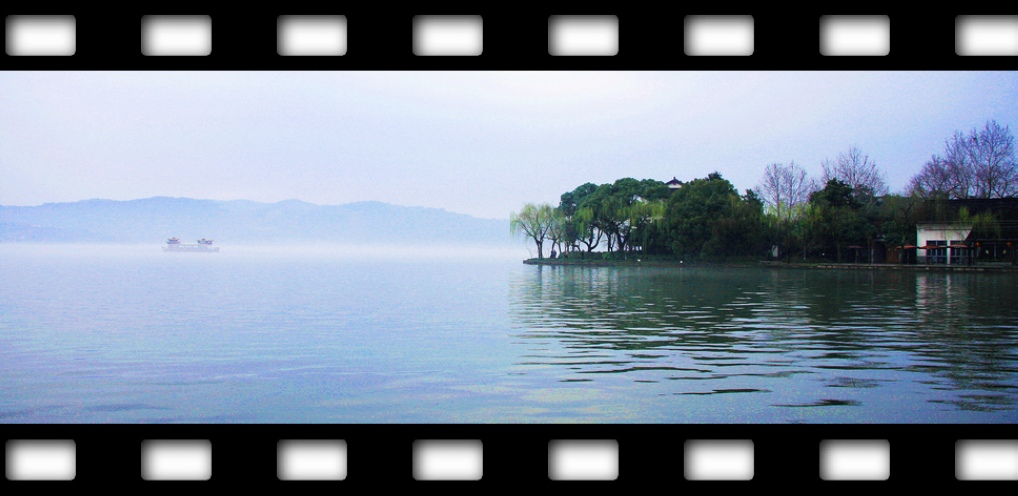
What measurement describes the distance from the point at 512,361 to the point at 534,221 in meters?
45.1

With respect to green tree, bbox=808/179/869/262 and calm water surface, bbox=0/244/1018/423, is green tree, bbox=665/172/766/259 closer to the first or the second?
green tree, bbox=808/179/869/262

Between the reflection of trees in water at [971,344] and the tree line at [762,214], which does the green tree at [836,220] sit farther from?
the reflection of trees in water at [971,344]

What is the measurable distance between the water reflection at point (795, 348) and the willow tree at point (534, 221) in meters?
33.8

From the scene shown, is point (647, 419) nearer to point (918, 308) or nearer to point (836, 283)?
point (918, 308)

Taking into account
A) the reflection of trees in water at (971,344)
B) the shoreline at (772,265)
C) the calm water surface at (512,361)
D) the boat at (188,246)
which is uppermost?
the boat at (188,246)

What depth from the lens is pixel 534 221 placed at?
178 ft

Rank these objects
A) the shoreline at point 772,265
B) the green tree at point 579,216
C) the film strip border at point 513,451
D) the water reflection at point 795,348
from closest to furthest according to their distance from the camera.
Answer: the film strip border at point 513,451, the water reflection at point 795,348, the shoreline at point 772,265, the green tree at point 579,216

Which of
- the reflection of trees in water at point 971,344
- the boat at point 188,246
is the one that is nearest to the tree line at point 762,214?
the reflection of trees in water at point 971,344

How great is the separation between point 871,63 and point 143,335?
1119 centimetres

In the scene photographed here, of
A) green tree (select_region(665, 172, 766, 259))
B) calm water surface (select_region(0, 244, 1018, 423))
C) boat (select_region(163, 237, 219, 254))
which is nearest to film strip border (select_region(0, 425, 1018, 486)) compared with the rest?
calm water surface (select_region(0, 244, 1018, 423))

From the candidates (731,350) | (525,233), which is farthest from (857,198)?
(731,350)

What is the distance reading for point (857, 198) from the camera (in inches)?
1887

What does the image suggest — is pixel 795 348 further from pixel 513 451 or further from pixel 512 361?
pixel 513 451

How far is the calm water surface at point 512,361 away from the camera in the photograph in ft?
21.2
